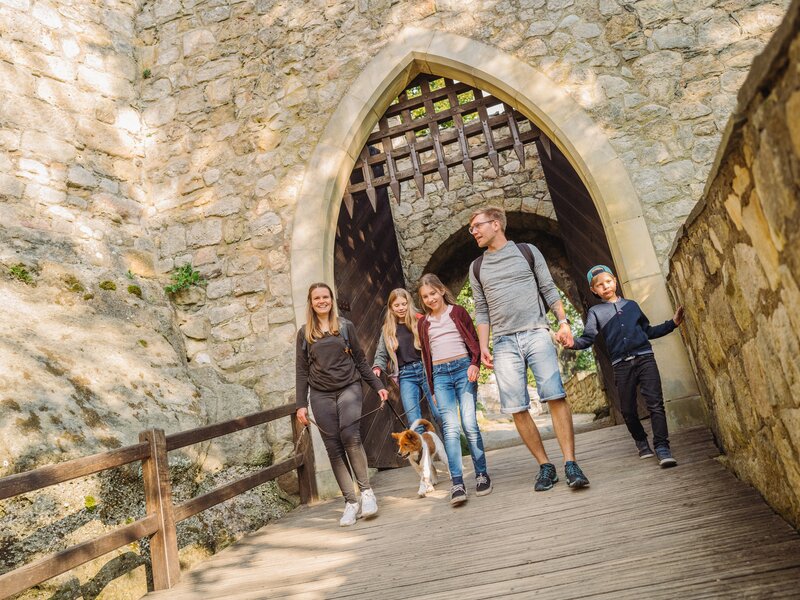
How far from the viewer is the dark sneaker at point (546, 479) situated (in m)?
2.86

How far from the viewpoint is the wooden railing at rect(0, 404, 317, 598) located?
1993 millimetres

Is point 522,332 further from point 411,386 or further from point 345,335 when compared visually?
point 411,386

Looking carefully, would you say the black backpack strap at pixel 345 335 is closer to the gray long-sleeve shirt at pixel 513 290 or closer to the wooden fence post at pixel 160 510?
the gray long-sleeve shirt at pixel 513 290

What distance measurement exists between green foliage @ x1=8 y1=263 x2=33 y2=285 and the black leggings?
2288mm

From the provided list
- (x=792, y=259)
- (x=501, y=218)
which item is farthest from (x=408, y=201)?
(x=792, y=259)

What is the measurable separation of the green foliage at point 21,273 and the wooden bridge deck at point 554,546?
2333 mm

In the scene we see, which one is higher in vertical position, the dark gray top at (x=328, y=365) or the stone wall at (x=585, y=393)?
the dark gray top at (x=328, y=365)

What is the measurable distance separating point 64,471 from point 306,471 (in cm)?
194

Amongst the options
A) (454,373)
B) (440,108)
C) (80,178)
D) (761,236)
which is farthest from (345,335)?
(440,108)

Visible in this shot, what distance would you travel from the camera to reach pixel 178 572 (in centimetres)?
263

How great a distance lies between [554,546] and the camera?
6.71 ft

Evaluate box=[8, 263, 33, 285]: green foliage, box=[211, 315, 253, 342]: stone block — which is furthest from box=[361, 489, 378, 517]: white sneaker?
box=[8, 263, 33, 285]: green foliage

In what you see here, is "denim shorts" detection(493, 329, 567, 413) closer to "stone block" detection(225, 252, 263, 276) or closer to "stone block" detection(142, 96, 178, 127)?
"stone block" detection(225, 252, 263, 276)

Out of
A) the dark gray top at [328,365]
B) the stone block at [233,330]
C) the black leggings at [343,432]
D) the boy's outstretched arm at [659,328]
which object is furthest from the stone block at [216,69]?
the boy's outstretched arm at [659,328]
